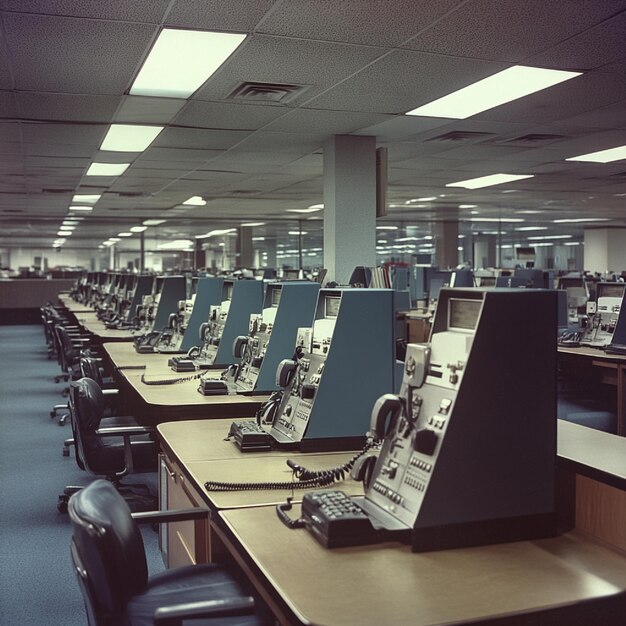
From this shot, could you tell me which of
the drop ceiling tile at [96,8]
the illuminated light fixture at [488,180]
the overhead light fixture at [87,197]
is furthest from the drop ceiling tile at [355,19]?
the overhead light fixture at [87,197]

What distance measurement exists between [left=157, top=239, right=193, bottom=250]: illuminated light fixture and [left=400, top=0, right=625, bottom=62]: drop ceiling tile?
75.9 ft

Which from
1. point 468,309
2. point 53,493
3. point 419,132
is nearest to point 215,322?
point 53,493

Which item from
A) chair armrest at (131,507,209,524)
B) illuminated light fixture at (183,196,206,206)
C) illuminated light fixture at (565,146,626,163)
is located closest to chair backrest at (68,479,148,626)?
chair armrest at (131,507,209,524)

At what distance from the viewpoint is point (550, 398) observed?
1.89 metres

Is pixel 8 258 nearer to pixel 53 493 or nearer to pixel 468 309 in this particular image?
pixel 53 493

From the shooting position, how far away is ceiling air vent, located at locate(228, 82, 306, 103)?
4.94 m

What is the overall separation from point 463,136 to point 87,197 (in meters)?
7.17

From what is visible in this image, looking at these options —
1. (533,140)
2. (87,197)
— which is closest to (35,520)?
(533,140)

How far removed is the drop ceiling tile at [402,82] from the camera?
4.38 m

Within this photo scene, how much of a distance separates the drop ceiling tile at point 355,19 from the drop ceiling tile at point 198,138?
278 centimetres

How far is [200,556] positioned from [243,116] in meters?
4.10

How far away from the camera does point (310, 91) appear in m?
5.07

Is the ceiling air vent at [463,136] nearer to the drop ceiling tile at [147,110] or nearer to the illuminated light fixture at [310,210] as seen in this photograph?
the drop ceiling tile at [147,110]

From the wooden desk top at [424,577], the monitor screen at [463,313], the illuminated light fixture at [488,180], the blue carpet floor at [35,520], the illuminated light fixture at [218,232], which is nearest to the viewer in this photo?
the wooden desk top at [424,577]
